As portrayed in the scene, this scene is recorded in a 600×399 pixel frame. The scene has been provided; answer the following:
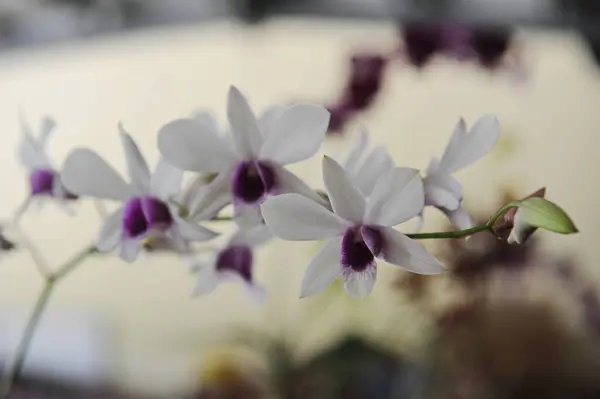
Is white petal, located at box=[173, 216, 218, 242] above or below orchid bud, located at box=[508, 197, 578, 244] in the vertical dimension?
below

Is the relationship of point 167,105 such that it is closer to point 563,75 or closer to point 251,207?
point 563,75

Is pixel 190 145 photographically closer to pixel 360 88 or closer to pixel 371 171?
pixel 371 171

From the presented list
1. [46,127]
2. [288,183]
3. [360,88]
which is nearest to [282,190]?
[288,183]

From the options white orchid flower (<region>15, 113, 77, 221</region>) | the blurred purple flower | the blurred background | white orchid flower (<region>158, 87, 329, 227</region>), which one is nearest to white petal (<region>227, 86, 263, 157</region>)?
white orchid flower (<region>158, 87, 329, 227</region>)

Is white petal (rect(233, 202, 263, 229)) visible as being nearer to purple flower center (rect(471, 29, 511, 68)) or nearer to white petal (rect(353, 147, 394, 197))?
white petal (rect(353, 147, 394, 197))

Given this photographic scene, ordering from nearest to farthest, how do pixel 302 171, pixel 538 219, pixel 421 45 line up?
pixel 538 219
pixel 421 45
pixel 302 171

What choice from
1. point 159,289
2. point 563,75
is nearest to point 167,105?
point 159,289

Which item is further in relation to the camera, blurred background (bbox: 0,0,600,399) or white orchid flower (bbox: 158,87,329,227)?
blurred background (bbox: 0,0,600,399)
